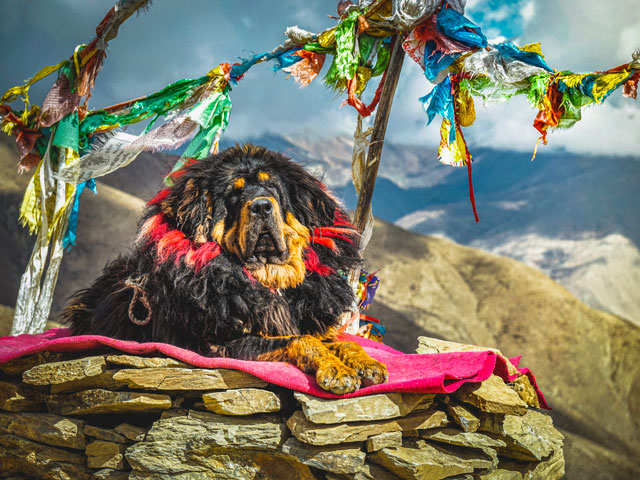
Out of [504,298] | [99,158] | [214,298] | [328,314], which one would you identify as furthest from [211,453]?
[504,298]

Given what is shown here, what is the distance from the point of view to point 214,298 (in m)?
2.04

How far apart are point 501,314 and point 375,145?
18.4ft

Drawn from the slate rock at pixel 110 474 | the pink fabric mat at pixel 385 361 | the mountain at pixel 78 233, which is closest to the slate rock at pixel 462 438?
the pink fabric mat at pixel 385 361

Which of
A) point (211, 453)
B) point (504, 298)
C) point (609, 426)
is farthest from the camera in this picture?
point (504, 298)

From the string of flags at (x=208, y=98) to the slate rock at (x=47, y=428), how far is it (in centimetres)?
136

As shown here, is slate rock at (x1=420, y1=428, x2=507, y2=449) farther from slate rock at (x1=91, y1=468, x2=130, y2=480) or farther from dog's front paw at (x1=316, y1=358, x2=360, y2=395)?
slate rock at (x1=91, y1=468, x2=130, y2=480)

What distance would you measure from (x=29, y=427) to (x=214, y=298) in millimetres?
953

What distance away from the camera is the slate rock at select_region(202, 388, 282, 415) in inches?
71.4

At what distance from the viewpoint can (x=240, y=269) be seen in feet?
6.98

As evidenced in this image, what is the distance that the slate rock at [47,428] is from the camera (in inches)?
78.0

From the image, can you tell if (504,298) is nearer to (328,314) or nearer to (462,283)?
(462,283)

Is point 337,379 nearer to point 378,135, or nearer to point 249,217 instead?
point 249,217

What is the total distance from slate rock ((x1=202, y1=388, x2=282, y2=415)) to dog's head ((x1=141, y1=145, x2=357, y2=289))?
51 cm

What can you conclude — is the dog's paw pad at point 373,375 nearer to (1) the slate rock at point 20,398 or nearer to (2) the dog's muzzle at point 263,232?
(2) the dog's muzzle at point 263,232
